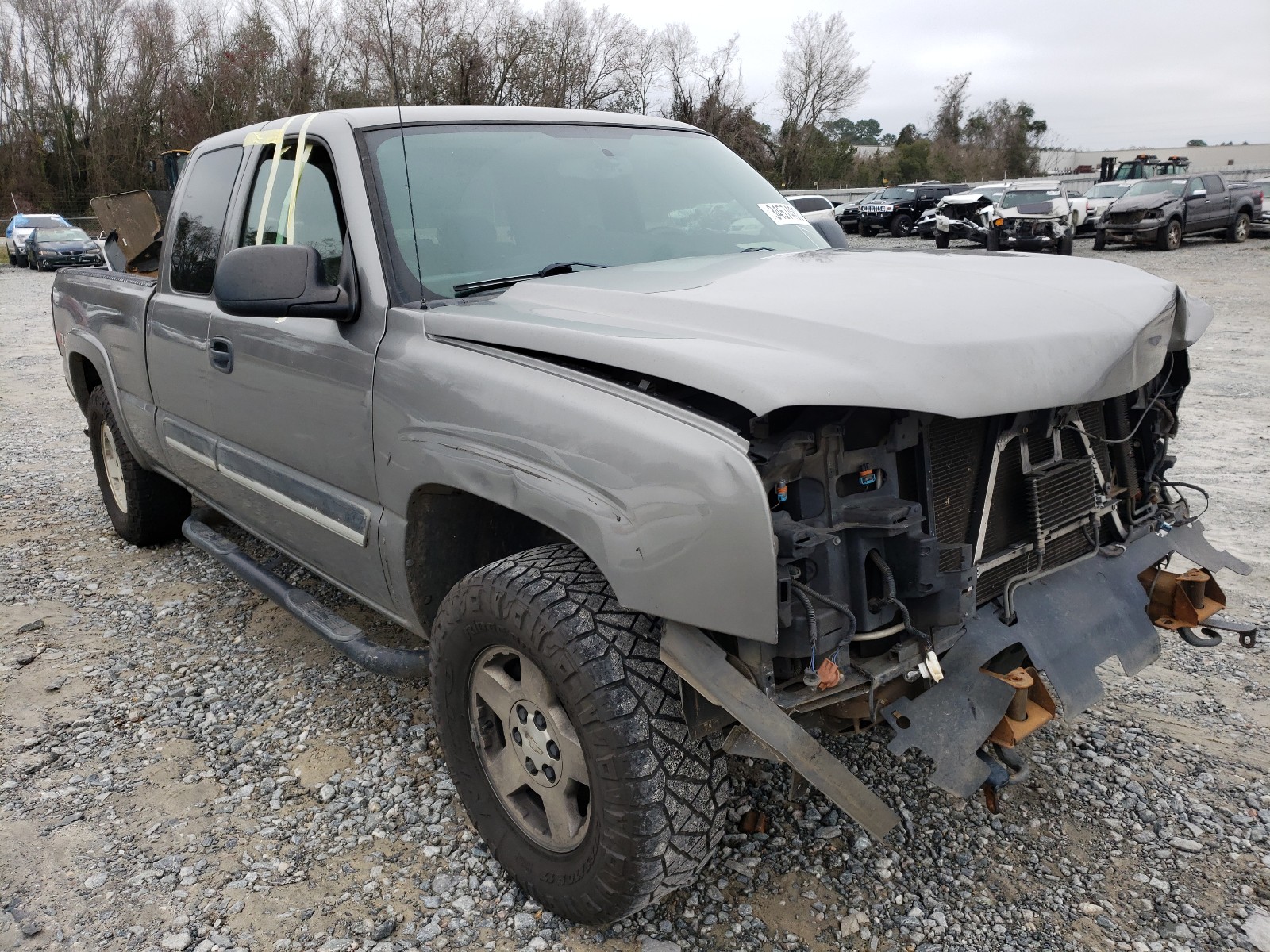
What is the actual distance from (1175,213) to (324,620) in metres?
22.5

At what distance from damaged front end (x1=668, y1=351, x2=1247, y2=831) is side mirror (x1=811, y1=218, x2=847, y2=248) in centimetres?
147

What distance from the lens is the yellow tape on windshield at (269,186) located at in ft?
10.9

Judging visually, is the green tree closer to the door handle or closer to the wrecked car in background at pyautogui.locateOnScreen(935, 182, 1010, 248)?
the wrecked car in background at pyautogui.locateOnScreen(935, 182, 1010, 248)

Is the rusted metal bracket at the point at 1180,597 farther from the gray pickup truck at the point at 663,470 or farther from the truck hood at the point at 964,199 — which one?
the truck hood at the point at 964,199

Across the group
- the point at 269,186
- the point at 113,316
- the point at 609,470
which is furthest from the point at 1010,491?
the point at 113,316

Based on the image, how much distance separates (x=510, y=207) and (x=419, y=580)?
3.78 feet

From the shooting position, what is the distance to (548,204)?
3037 millimetres

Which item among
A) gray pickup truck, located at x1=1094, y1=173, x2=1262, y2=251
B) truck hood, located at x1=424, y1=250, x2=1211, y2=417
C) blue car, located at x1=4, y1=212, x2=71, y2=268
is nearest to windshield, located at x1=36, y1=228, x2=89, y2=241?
blue car, located at x1=4, y1=212, x2=71, y2=268

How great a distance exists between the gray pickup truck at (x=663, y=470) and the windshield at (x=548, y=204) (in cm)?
1

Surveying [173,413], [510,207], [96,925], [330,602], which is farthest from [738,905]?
[173,413]

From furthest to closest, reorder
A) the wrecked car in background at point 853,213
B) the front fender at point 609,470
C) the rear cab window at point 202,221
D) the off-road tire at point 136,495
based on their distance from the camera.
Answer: the wrecked car in background at point 853,213, the off-road tire at point 136,495, the rear cab window at point 202,221, the front fender at point 609,470

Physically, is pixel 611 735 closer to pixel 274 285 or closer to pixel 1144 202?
pixel 274 285

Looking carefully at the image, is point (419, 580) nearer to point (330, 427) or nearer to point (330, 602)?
point (330, 427)

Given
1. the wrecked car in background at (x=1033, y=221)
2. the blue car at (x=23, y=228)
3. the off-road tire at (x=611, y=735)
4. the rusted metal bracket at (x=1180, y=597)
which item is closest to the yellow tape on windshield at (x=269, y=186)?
the off-road tire at (x=611, y=735)
